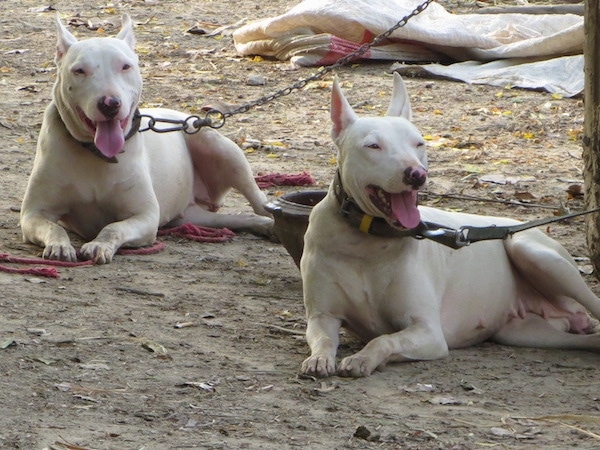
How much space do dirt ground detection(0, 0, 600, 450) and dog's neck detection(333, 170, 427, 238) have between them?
51 centimetres

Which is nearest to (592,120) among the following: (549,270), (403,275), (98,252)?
(549,270)

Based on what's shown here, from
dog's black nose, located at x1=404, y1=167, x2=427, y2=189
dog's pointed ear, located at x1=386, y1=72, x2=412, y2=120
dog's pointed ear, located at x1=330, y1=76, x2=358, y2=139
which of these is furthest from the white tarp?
dog's black nose, located at x1=404, y1=167, x2=427, y2=189

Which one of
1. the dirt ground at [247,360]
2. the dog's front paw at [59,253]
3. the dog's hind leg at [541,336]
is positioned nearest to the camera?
the dirt ground at [247,360]

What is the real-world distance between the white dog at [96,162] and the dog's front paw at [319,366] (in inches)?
79.0

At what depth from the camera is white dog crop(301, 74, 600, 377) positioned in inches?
183

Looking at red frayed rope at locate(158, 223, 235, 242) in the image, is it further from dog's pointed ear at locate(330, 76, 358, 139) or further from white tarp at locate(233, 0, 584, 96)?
white tarp at locate(233, 0, 584, 96)

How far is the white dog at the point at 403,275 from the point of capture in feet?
15.3

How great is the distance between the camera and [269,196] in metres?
8.18

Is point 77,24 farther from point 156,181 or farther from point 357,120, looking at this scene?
point 357,120

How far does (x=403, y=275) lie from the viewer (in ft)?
16.0

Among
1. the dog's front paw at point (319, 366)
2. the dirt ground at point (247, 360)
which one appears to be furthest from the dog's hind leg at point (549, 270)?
the dog's front paw at point (319, 366)

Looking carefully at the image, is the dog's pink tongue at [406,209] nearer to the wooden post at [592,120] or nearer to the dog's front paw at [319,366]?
the dog's front paw at [319,366]

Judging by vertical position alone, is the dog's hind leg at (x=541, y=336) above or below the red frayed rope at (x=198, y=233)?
above

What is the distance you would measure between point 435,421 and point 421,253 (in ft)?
3.46
